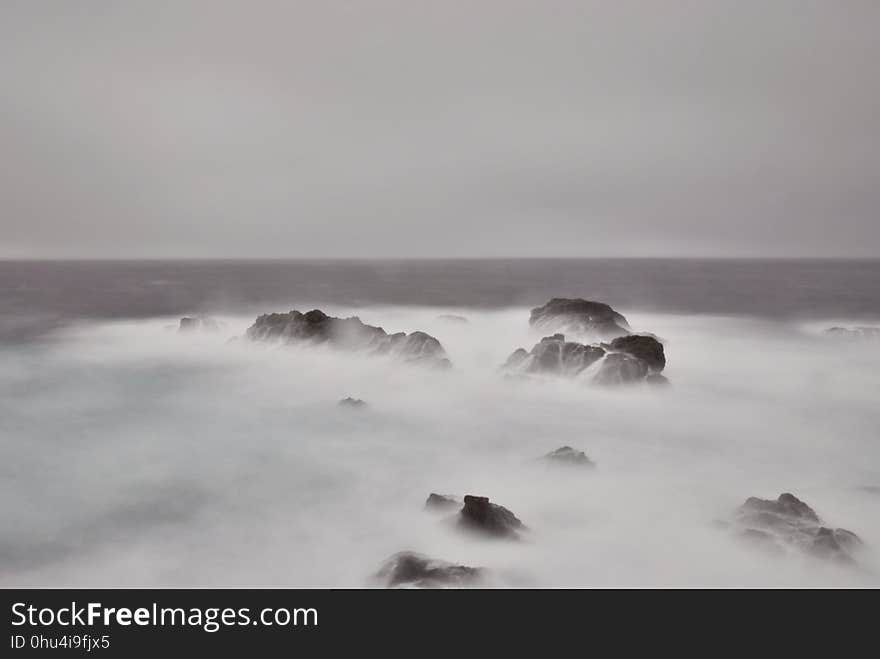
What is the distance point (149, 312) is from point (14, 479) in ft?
63.6

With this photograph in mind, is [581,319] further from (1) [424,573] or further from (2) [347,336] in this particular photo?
(1) [424,573]

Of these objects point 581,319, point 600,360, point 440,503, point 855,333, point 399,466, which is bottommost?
point 440,503

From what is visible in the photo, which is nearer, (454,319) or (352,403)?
(352,403)

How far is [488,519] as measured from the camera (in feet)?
19.1

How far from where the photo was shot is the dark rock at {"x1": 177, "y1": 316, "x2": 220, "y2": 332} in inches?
757

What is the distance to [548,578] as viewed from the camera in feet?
17.1

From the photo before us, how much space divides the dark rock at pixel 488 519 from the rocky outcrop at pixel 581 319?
1110 centimetres

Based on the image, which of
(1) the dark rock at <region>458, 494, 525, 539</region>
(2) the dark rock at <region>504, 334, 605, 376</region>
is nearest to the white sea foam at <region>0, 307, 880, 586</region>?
(1) the dark rock at <region>458, 494, 525, 539</region>

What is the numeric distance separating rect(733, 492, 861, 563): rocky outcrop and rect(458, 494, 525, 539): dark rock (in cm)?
236

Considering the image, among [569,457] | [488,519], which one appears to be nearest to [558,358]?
[569,457]

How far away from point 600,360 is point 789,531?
6634mm

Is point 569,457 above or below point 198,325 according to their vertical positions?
below

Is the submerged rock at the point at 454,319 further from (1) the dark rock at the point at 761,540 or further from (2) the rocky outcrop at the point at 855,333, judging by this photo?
(1) the dark rock at the point at 761,540
